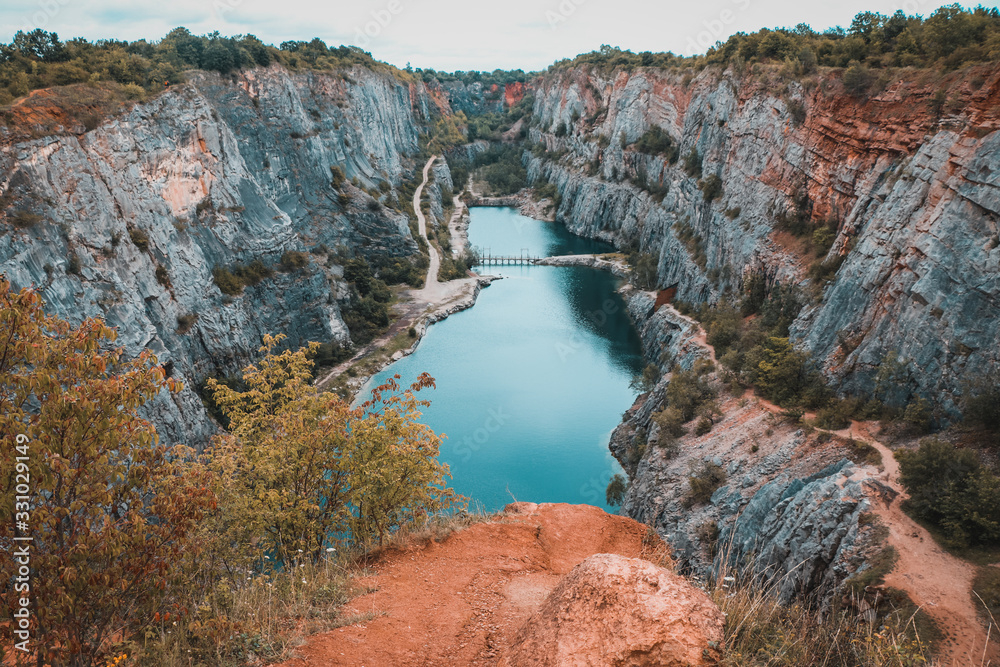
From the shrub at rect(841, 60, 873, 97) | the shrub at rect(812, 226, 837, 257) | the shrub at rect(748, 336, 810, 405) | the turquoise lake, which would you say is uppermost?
the shrub at rect(841, 60, 873, 97)

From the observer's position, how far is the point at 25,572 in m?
5.85

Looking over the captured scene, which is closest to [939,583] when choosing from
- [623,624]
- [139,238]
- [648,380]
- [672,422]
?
[623,624]

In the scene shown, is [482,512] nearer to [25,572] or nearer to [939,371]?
[25,572]

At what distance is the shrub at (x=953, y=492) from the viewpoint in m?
14.4

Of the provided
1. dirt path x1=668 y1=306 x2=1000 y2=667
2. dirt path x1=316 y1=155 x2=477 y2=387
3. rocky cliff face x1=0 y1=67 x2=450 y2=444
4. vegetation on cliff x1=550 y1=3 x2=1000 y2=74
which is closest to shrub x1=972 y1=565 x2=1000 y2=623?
dirt path x1=668 y1=306 x2=1000 y2=667

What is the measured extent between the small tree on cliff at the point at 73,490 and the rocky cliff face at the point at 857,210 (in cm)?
2266

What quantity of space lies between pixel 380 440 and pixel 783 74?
39337mm

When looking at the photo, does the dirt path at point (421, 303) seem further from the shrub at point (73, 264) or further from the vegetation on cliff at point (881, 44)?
the vegetation on cliff at point (881, 44)

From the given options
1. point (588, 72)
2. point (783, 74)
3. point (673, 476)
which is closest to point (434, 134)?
point (588, 72)

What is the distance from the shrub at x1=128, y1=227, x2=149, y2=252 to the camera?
31203mm

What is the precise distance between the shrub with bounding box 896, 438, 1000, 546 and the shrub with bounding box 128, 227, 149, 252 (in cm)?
3518

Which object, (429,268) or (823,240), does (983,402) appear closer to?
(823,240)

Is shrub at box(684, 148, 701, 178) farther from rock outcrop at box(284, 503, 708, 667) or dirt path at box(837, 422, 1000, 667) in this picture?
rock outcrop at box(284, 503, 708, 667)

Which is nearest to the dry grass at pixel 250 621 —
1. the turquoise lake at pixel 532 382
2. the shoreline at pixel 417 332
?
the turquoise lake at pixel 532 382
